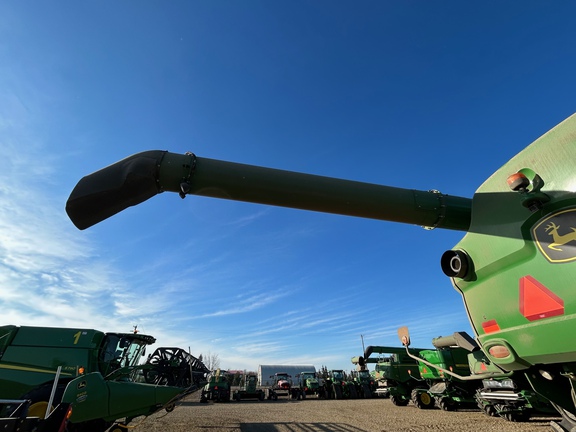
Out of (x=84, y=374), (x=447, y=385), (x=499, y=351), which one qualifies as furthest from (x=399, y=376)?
(x=499, y=351)

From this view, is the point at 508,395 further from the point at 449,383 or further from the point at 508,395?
the point at 449,383

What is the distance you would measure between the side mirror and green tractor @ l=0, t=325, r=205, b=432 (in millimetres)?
5749

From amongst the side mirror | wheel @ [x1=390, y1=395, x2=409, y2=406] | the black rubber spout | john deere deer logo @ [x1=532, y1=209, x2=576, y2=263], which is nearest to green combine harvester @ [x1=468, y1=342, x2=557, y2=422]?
the side mirror

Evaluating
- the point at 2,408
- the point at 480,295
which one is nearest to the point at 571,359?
the point at 480,295

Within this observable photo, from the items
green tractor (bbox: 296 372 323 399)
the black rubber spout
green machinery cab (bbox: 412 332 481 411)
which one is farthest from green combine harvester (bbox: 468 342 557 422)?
green tractor (bbox: 296 372 323 399)

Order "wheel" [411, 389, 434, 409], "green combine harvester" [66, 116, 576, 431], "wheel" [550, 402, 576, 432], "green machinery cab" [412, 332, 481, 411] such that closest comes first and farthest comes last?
"green combine harvester" [66, 116, 576, 431] < "wheel" [550, 402, 576, 432] < "green machinery cab" [412, 332, 481, 411] < "wheel" [411, 389, 434, 409]

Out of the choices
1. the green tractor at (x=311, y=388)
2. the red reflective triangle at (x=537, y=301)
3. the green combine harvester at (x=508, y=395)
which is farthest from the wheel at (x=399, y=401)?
the red reflective triangle at (x=537, y=301)

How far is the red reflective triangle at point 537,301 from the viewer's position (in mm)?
1906

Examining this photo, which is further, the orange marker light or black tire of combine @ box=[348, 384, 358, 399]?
black tire of combine @ box=[348, 384, 358, 399]

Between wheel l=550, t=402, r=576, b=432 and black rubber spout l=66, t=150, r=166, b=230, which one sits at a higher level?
black rubber spout l=66, t=150, r=166, b=230

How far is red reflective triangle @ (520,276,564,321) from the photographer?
1906mm

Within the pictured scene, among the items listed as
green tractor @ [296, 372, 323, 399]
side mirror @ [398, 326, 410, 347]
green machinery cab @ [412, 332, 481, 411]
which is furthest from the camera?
green tractor @ [296, 372, 323, 399]

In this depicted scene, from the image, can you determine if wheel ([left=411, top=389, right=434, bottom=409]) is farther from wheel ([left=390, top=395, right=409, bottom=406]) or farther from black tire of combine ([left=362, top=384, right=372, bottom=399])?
black tire of combine ([left=362, top=384, right=372, bottom=399])

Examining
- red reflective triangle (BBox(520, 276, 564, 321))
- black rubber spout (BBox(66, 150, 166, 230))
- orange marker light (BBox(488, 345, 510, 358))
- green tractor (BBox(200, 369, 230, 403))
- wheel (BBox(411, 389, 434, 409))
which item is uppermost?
green tractor (BBox(200, 369, 230, 403))
